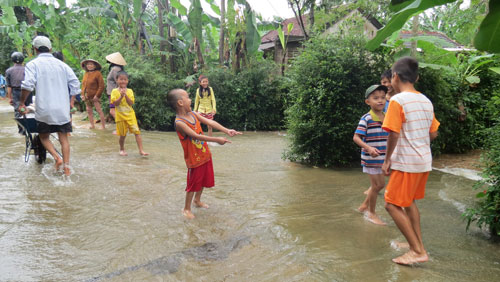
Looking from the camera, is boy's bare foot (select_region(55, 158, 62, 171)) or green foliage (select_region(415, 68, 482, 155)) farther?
green foliage (select_region(415, 68, 482, 155))

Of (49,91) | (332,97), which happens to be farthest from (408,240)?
(49,91)

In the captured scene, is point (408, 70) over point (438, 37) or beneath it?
beneath

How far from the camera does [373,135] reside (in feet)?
14.0

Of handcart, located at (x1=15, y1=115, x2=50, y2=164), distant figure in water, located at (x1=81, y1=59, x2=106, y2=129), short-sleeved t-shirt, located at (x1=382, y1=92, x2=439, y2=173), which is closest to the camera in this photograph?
short-sleeved t-shirt, located at (x1=382, y1=92, x2=439, y2=173)

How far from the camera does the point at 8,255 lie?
3.33 metres

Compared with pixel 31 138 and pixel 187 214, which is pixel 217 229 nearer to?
pixel 187 214

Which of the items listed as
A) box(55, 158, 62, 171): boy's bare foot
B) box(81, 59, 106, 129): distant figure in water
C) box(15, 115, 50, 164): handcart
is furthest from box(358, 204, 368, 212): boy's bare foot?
box(81, 59, 106, 129): distant figure in water

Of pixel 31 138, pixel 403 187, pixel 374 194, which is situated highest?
pixel 403 187

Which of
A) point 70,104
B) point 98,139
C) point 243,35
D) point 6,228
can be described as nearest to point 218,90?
point 243,35

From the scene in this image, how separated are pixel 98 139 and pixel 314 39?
5727 millimetres

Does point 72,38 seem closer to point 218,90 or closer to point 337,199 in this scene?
point 218,90

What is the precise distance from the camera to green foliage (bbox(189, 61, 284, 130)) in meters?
13.0

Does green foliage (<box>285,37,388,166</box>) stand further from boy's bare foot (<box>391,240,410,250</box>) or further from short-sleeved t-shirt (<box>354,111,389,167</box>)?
boy's bare foot (<box>391,240,410,250</box>)

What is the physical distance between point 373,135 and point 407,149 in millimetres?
1173
